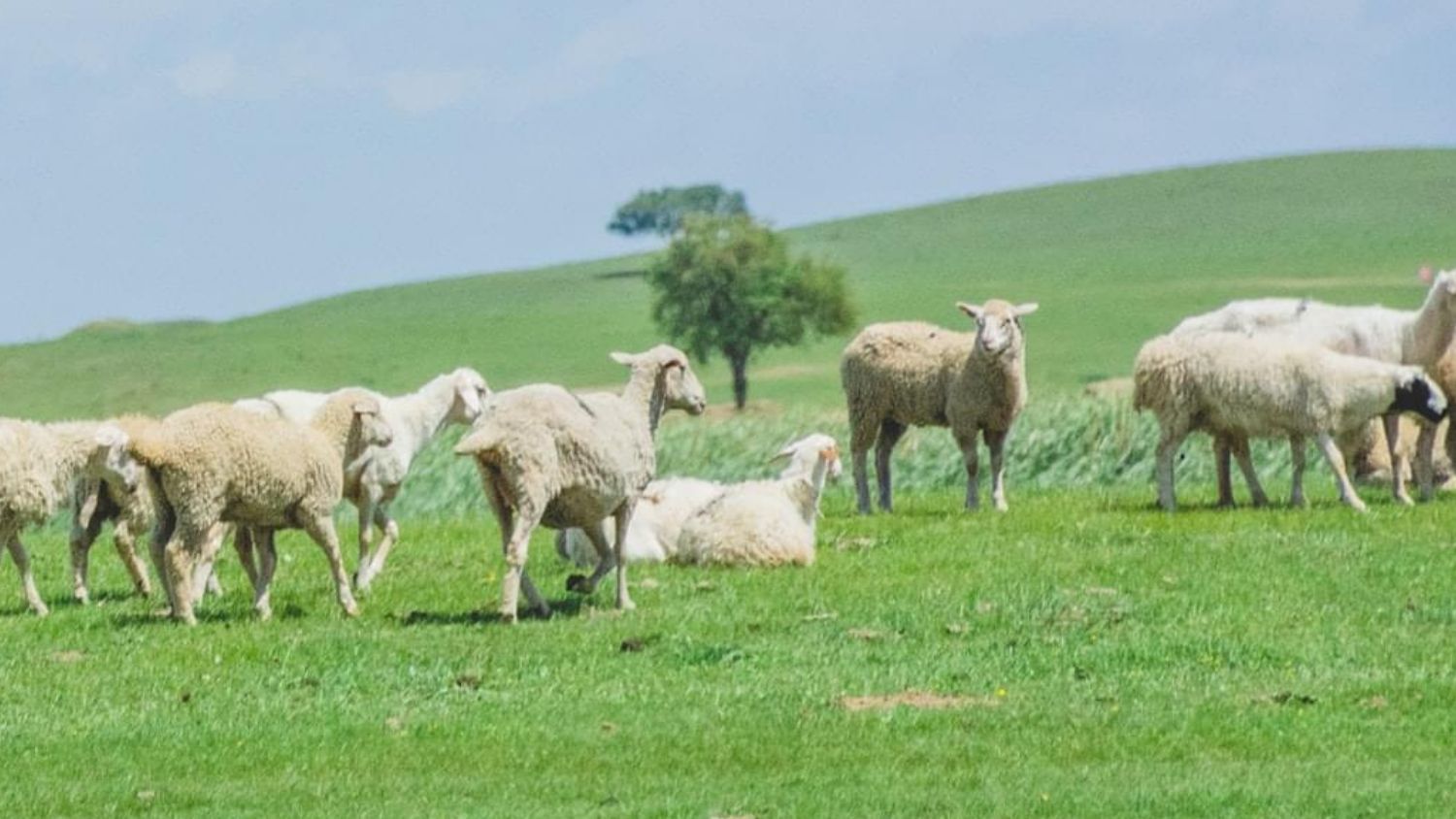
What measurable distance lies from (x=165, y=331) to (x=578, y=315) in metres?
15.9

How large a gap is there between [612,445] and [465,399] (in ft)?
13.7

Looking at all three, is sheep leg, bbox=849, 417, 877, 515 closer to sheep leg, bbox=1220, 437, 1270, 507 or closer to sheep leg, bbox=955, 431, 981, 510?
sheep leg, bbox=955, 431, 981, 510

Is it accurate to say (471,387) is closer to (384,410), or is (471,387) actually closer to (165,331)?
(384,410)

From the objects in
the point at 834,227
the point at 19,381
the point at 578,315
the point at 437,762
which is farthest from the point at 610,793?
the point at 834,227

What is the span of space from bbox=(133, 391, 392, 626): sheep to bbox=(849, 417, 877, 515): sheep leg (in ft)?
27.7

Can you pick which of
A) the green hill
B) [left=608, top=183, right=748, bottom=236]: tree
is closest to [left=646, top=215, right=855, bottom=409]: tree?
the green hill

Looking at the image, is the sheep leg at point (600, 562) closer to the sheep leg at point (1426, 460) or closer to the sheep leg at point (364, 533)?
the sheep leg at point (364, 533)

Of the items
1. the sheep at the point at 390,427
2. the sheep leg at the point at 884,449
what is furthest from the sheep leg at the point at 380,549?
the sheep leg at the point at 884,449

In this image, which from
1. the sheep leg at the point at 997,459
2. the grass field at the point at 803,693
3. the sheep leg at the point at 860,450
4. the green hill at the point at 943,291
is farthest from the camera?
the green hill at the point at 943,291

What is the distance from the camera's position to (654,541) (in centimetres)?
2030

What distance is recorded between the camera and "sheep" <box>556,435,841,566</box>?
66.2 feet

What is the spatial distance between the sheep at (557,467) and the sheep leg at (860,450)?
7286mm

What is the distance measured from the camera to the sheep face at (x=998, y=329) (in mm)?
23297

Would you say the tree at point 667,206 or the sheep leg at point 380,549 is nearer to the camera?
the sheep leg at point 380,549
